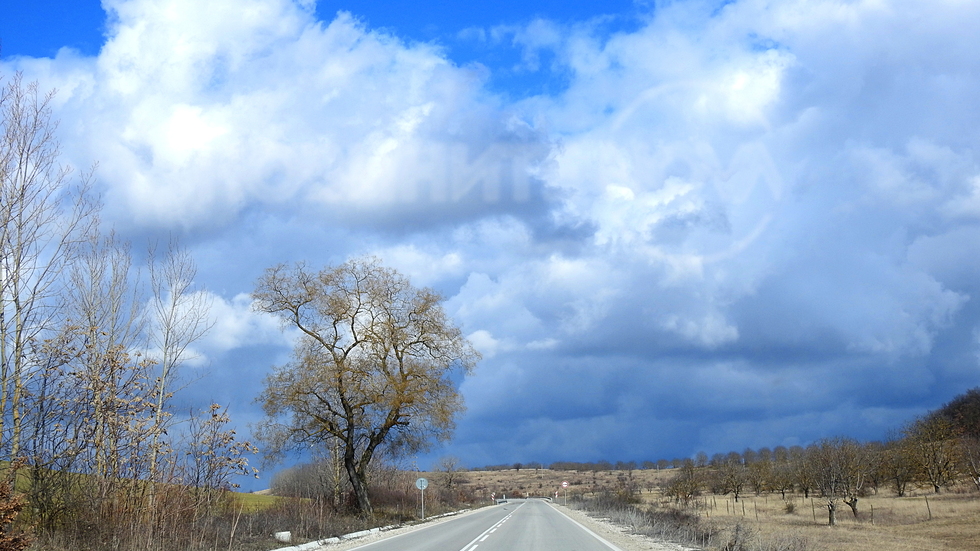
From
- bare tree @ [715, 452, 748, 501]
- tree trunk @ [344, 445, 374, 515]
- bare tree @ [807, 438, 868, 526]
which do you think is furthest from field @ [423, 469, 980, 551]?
tree trunk @ [344, 445, 374, 515]

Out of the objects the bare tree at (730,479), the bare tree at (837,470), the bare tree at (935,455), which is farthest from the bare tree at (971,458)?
the bare tree at (730,479)

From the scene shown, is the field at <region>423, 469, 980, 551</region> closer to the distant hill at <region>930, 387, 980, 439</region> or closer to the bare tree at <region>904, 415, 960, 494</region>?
the bare tree at <region>904, 415, 960, 494</region>

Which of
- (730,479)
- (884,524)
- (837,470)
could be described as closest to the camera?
(884,524)

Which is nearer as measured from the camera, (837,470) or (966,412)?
(837,470)

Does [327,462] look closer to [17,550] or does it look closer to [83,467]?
[83,467]

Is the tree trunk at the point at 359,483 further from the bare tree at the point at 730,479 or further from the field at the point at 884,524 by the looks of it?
the bare tree at the point at 730,479

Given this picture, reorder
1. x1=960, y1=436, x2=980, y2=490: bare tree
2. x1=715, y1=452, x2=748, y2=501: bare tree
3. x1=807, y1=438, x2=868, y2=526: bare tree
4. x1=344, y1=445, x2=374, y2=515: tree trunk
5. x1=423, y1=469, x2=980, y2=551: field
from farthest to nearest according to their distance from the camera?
x1=715, y1=452, x2=748, y2=501: bare tree < x1=960, y1=436, x2=980, y2=490: bare tree < x1=807, y1=438, x2=868, y2=526: bare tree < x1=344, y1=445, x2=374, y2=515: tree trunk < x1=423, y1=469, x2=980, y2=551: field

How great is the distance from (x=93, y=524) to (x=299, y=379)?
20159 millimetres

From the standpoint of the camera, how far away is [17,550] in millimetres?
9406

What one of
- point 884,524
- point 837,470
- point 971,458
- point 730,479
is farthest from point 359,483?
point 730,479

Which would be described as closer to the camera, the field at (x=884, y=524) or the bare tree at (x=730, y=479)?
the field at (x=884, y=524)

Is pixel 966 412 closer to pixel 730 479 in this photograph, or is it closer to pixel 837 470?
pixel 730 479

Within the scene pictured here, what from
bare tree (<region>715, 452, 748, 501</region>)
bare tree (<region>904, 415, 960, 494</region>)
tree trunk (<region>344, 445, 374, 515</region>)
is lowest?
bare tree (<region>715, 452, 748, 501</region>)

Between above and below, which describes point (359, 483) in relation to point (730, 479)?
above
